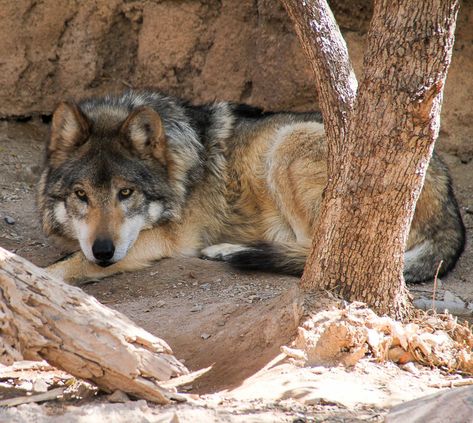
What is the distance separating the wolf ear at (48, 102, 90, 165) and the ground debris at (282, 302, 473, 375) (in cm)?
296

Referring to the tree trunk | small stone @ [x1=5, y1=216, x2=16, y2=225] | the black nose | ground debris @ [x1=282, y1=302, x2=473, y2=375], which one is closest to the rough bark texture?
ground debris @ [x1=282, y1=302, x2=473, y2=375]

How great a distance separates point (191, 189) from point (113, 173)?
870 millimetres

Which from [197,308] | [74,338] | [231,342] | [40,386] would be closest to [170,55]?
[197,308]

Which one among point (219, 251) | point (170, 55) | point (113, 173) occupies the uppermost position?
point (170, 55)

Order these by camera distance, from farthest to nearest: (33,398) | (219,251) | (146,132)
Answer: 1. (219,251)
2. (146,132)
3. (33,398)

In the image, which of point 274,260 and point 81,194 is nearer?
point 274,260

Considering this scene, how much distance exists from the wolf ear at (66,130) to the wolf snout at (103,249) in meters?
0.92

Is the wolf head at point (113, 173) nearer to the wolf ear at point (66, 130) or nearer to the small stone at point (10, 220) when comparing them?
the wolf ear at point (66, 130)

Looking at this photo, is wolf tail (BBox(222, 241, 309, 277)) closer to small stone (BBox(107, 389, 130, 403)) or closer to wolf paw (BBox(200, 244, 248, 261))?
wolf paw (BBox(200, 244, 248, 261))

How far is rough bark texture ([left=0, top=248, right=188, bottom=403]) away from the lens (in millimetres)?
3371

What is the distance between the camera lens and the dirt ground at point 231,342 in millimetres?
3393

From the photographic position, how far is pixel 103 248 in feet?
19.0

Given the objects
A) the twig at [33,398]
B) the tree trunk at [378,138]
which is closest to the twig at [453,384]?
the tree trunk at [378,138]

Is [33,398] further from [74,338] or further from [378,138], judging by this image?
[378,138]
